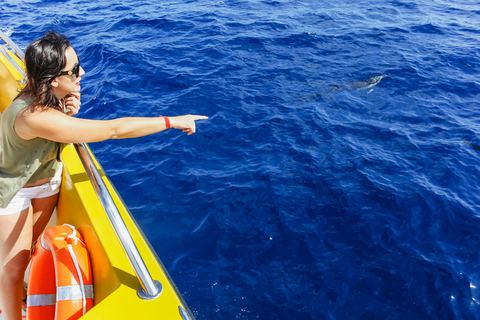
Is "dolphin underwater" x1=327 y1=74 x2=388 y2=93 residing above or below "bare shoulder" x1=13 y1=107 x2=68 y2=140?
below

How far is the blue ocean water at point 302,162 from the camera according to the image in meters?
4.38

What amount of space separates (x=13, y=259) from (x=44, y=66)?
1687 millimetres

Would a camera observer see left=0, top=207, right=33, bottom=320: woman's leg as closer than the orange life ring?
No

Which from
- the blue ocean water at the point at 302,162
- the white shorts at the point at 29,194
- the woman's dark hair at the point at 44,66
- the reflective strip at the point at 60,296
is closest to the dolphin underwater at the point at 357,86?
the blue ocean water at the point at 302,162

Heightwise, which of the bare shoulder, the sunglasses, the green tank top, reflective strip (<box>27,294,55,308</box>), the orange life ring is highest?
the sunglasses

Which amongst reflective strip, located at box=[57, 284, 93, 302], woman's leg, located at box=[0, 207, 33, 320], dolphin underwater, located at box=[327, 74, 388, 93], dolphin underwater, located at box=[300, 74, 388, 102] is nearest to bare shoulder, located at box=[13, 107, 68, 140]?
woman's leg, located at box=[0, 207, 33, 320]

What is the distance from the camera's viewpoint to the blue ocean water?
438 centimetres

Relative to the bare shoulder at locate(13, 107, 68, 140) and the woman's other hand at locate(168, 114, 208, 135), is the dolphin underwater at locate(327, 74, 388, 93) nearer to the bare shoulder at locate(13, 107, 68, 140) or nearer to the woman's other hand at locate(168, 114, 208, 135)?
the woman's other hand at locate(168, 114, 208, 135)

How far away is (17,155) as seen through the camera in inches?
104

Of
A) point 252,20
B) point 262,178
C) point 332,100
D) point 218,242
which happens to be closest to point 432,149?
point 332,100

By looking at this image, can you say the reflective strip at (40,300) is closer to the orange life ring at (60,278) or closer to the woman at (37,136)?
the orange life ring at (60,278)

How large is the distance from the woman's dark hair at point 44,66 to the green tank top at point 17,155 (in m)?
0.11

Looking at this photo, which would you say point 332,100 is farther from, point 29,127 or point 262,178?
point 29,127

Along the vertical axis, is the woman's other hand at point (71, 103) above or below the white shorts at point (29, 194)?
above
